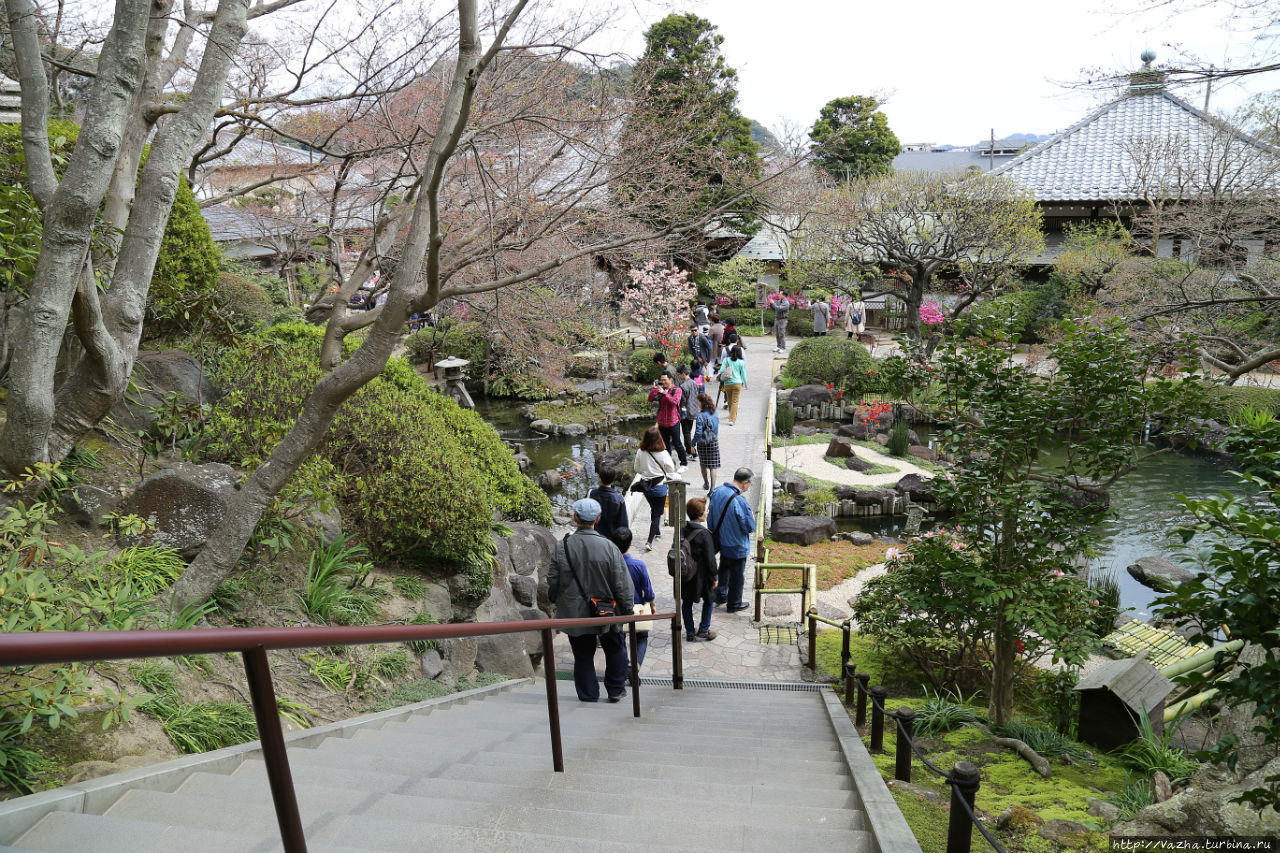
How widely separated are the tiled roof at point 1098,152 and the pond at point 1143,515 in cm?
965

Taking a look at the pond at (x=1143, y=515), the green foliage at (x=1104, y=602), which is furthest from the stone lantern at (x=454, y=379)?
the green foliage at (x=1104, y=602)

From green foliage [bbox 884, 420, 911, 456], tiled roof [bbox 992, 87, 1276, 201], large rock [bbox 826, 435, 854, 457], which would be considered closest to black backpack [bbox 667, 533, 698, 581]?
large rock [bbox 826, 435, 854, 457]

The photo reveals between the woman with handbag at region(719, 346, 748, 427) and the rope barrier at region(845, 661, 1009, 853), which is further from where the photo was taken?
the woman with handbag at region(719, 346, 748, 427)

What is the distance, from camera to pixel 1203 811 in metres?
3.38

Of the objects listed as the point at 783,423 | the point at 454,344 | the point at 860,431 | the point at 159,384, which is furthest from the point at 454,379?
the point at 159,384

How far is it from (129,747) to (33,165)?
9.40 ft

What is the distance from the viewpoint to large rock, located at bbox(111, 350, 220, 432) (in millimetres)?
6734

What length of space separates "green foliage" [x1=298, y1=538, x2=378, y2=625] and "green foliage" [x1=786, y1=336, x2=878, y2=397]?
1587cm

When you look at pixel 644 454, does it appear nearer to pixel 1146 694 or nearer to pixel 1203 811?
pixel 1146 694

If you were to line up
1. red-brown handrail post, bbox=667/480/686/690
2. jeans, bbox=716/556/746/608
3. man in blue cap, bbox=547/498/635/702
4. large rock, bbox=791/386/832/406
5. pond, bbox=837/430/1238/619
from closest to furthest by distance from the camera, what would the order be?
man in blue cap, bbox=547/498/635/702, red-brown handrail post, bbox=667/480/686/690, jeans, bbox=716/556/746/608, pond, bbox=837/430/1238/619, large rock, bbox=791/386/832/406

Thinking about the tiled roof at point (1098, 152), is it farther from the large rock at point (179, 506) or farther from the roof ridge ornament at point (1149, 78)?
the large rock at point (179, 506)

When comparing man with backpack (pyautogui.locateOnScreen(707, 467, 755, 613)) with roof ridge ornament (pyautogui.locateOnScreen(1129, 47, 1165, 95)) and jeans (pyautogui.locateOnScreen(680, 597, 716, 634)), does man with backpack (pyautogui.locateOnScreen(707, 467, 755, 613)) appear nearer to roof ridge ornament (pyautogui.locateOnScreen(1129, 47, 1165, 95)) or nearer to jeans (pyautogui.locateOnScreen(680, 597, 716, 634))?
jeans (pyautogui.locateOnScreen(680, 597, 716, 634))

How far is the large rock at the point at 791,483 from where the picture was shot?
45.6 feet

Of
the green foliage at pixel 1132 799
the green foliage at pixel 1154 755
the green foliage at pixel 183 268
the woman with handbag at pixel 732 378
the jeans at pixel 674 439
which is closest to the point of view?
the green foliage at pixel 1132 799
